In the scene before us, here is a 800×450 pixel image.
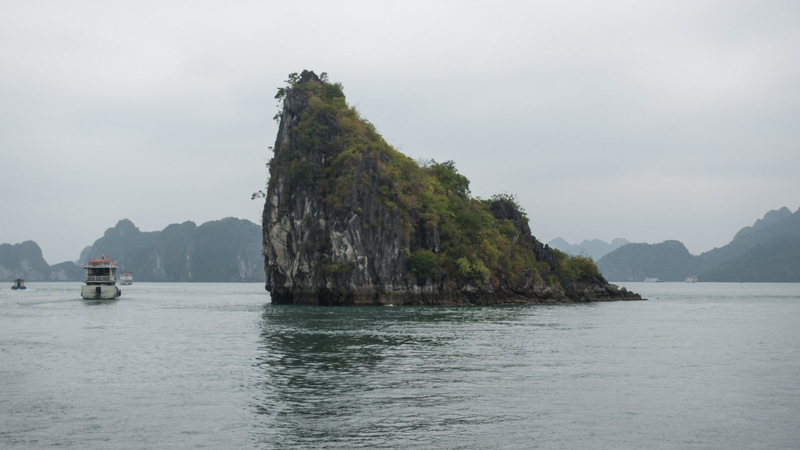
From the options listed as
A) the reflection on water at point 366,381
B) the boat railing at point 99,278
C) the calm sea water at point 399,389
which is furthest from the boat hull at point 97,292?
the reflection on water at point 366,381

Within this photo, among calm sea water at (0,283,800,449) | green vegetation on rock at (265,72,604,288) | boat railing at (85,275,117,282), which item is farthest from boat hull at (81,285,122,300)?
calm sea water at (0,283,800,449)

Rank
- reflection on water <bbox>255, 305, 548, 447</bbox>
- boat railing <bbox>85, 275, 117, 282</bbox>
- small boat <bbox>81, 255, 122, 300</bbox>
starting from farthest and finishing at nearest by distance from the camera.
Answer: boat railing <bbox>85, 275, 117, 282</bbox> < small boat <bbox>81, 255, 122, 300</bbox> < reflection on water <bbox>255, 305, 548, 447</bbox>

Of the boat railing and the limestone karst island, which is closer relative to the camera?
the limestone karst island

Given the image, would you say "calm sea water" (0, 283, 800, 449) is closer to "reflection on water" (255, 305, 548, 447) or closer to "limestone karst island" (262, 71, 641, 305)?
"reflection on water" (255, 305, 548, 447)

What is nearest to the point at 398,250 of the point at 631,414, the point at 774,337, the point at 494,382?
the point at 774,337

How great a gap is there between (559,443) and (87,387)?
18601 millimetres

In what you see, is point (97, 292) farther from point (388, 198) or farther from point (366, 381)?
point (366, 381)

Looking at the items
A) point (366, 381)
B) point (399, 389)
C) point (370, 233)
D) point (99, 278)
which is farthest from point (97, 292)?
point (399, 389)

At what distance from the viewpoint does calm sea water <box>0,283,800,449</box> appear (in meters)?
19.0

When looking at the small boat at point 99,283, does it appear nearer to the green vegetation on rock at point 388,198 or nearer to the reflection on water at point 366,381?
the green vegetation on rock at point 388,198

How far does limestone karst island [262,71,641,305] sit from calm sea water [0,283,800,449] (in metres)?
37.1

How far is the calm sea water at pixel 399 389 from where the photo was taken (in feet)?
62.2

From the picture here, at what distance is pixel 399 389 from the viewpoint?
84.3 ft

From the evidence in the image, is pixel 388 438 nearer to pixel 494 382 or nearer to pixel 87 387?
pixel 494 382
